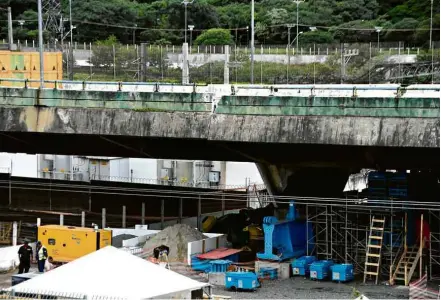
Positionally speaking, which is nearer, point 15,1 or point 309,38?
point 309,38

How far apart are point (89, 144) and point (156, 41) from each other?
157 feet

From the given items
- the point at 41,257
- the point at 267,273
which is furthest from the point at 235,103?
the point at 41,257

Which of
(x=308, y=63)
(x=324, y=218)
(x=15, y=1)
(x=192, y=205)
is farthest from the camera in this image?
(x=15, y=1)

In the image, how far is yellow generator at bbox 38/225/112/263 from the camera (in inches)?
1308

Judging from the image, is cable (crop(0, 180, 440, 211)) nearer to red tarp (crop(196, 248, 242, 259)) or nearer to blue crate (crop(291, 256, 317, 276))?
blue crate (crop(291, 256, 317, 276))

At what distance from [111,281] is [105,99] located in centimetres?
1178

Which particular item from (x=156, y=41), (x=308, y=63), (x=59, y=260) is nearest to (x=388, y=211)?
(x=59, y=260)

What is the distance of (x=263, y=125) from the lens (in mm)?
32094

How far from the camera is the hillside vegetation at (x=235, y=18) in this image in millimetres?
84312

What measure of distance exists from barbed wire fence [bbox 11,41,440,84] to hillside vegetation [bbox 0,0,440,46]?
3761 millimetres

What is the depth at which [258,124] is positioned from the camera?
105 ft

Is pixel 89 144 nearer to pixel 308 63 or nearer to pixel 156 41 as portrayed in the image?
pixel 308 63

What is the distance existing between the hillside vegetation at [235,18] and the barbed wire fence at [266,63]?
3.76 meters

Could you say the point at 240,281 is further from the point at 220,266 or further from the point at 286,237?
the point at 286,237
